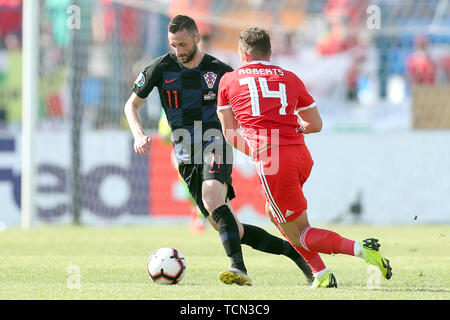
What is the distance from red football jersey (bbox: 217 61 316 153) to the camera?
19.1ft

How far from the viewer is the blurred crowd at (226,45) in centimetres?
1448

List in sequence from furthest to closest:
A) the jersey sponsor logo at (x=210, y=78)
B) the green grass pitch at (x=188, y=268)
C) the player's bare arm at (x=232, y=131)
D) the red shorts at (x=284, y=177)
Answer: the jersey sponsor logo at (x=210, y=78), the player's bare arm at (x=232, y=131), the red shorts at (x=284, y=177), the green grass pitch at (x=188, y=268)

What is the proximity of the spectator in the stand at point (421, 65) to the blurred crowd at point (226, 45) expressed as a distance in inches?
0.8

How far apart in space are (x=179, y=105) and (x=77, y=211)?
7.01 metres

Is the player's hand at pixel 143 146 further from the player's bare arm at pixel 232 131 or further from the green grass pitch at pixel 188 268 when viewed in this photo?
the green grass pitch at pixel 188 268

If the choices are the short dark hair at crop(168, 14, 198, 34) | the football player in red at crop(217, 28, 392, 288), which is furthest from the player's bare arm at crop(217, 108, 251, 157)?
the short dark hair at crop(168, 14, 198, 34)

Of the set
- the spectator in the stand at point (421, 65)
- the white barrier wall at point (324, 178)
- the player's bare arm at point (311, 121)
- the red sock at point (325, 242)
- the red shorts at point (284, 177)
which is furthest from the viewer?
the spectator in the stand at point (421, 65)

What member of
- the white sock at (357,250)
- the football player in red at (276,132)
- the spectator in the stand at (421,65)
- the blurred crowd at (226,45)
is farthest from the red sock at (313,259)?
the spectator in the stand at (421,65)

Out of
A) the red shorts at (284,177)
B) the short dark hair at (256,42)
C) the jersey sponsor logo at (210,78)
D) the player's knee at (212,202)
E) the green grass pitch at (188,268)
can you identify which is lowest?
the green grass pitch at (188,268)

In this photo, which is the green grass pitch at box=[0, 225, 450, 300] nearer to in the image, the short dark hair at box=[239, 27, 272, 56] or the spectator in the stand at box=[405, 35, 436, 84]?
the short dark hair at box=[239, 27, 272, 56]

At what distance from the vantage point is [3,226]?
12.9 metres

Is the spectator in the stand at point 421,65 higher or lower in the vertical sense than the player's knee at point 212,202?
higher
